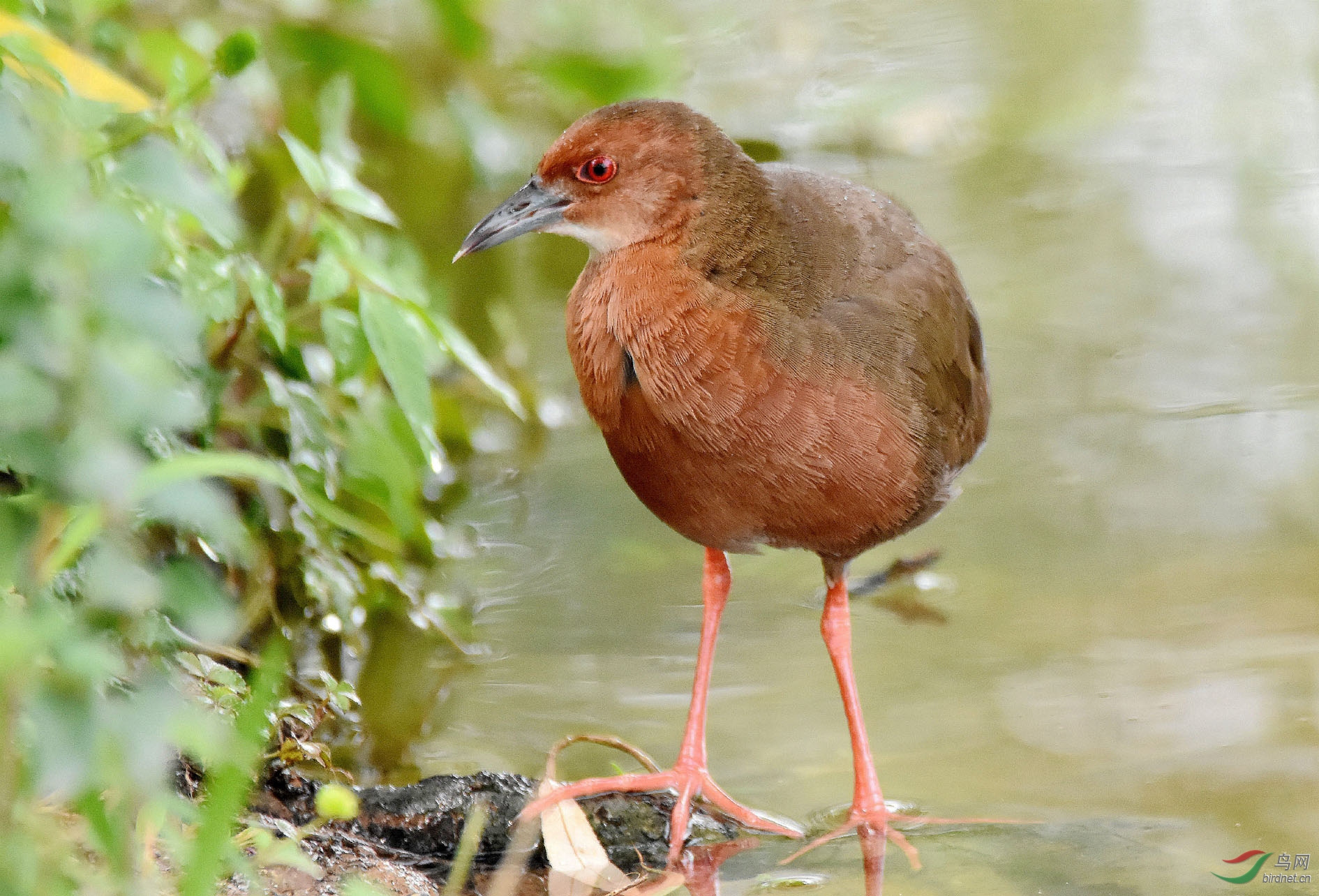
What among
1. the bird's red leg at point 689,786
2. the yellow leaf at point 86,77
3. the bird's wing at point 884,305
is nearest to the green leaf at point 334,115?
the yellow leaf at point 86,77

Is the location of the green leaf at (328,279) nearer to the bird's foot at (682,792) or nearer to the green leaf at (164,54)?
the green leaf at (164,54)

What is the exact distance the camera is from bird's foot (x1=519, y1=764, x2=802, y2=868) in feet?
8.47

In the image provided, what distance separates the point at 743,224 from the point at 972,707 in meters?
1.21

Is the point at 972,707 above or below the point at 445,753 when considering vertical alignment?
above

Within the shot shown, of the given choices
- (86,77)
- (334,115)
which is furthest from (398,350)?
(86,77)

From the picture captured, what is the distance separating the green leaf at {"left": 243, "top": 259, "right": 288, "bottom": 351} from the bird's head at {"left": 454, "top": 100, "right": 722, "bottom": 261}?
0.39 meters

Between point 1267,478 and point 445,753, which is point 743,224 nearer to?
point 445,753

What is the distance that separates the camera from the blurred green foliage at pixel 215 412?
50.3 inches

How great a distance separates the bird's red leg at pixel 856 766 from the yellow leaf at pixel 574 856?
12.8 inches

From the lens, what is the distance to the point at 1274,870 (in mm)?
2426

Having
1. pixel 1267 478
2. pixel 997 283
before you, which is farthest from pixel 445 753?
pixel 997 283

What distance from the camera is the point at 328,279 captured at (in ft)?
9.11

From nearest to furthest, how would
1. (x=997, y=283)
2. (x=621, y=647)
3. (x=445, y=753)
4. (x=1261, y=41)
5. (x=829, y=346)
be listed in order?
1. (x=829, y=346)
2. (x=445, y=753)
3. (x=621, y=647)
4. (x=997, y=283)
5. (x=1261, y=41)

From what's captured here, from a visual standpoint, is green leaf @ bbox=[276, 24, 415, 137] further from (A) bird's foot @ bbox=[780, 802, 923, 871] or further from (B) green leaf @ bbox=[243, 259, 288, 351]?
(A) bird's foot @ bbox=[780, 802, 923, 871]
